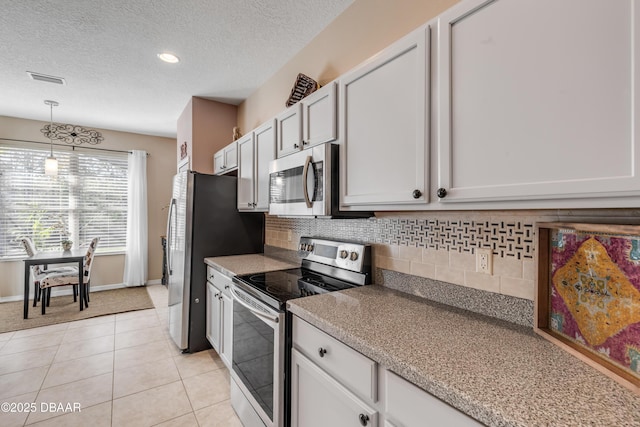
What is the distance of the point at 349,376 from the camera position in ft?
3.58

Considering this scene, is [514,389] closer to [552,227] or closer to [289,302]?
[552,227]

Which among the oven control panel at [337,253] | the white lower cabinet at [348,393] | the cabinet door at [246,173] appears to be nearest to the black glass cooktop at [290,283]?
the oven control panel at [337,253]

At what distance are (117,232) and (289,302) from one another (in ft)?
16.0

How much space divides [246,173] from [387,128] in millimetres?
1695

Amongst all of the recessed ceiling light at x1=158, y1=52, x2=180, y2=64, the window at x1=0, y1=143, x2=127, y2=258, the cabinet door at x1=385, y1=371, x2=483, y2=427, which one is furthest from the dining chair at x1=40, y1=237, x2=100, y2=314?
the cabinet door at x1=385, y1=371, x2=483, y2=427

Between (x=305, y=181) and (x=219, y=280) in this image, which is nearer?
(x=305, y=181)

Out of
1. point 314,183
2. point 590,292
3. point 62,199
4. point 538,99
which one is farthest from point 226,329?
point 62,199

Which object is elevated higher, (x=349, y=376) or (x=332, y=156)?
(x=332, y=156)

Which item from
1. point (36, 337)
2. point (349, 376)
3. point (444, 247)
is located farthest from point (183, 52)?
point (36, 337)

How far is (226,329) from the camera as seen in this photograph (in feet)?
7.59

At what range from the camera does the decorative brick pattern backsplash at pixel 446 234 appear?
1186 millimetres

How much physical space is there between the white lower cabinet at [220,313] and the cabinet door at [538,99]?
181 cm

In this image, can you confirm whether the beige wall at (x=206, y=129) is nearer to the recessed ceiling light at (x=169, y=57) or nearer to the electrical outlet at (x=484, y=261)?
the recessed ceiling light at (x=169, y=57)

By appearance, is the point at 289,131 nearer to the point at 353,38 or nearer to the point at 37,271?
the point at 353,38
